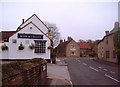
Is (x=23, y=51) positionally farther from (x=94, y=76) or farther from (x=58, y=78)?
(x=58, y=78)

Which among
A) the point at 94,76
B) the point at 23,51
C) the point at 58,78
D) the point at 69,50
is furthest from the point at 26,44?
the point at 69,50

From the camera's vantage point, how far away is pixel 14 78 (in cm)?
610

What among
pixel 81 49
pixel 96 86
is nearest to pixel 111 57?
pixel 96 86

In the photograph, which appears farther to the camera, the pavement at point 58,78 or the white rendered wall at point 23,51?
the white rendered wall at point 23,51

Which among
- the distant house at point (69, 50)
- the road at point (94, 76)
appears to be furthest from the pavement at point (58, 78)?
the distant house at point (69, 50)

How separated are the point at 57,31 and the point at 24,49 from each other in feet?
136

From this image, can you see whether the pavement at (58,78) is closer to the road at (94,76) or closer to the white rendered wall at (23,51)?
the road at (94,76)

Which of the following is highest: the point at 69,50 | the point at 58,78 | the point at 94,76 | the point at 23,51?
the point at 69,50

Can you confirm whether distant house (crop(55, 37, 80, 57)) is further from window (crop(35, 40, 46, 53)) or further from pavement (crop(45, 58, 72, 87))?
pavement (crop(45, 58, 72, 87))

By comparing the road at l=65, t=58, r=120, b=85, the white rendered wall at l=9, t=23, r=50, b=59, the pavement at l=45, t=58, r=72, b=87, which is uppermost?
the white rendered wall at l=9, t=23, r=50, b=59

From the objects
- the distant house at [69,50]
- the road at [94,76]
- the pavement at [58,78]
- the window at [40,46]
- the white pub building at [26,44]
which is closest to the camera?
the pavement at [58,78]

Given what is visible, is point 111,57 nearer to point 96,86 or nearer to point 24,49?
point 24,49

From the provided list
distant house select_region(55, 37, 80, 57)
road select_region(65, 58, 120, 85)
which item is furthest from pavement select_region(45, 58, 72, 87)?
distant house select_region(55, 37, 80, 57)

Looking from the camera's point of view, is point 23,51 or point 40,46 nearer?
point 23,51
